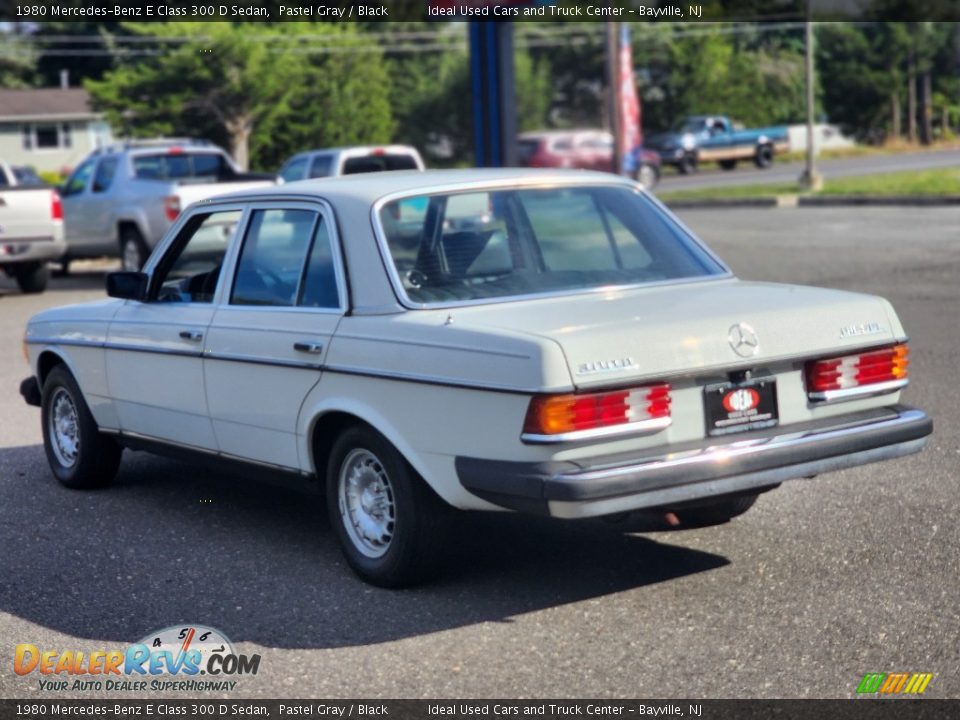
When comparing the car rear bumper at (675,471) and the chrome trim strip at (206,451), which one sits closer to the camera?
the car rear bumper at (675,471)

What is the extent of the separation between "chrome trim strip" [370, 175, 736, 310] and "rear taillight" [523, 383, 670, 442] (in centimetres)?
86

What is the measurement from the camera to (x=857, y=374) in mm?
5594

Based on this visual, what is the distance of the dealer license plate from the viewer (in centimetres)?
521

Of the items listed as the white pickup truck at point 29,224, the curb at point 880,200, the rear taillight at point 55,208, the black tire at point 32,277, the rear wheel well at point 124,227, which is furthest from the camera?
the curb at point 880,200

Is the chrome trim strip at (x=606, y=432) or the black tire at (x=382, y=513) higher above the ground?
the chrome trim strip at (x=606, y=432)

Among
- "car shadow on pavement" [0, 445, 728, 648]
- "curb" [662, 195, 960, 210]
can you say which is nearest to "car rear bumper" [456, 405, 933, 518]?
"car shadow on pavement" [0, 445, 728, 648]

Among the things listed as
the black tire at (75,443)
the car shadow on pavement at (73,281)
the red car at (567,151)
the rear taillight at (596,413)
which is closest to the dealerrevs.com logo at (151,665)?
the rear taillight at (596,413)

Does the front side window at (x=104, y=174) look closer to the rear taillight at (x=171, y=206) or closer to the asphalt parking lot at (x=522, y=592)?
the rear taillight at (x=171, y=206)

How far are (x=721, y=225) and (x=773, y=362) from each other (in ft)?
64.9

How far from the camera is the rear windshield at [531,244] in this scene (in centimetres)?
589

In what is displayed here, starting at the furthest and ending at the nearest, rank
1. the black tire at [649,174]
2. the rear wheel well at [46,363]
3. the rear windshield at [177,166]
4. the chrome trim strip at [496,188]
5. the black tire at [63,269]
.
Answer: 1. the black tire at [649,174]
2. the black tire at [63,269]
3. the rear windshield at [177,166]
4. the rear wheel well at [46,363]
5. the chrome trim strip at [496,188]

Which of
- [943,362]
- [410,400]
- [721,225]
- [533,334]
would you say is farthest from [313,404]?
[721,225]

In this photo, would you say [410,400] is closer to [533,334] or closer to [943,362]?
[533,334]

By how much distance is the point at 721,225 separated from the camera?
81.1ft
